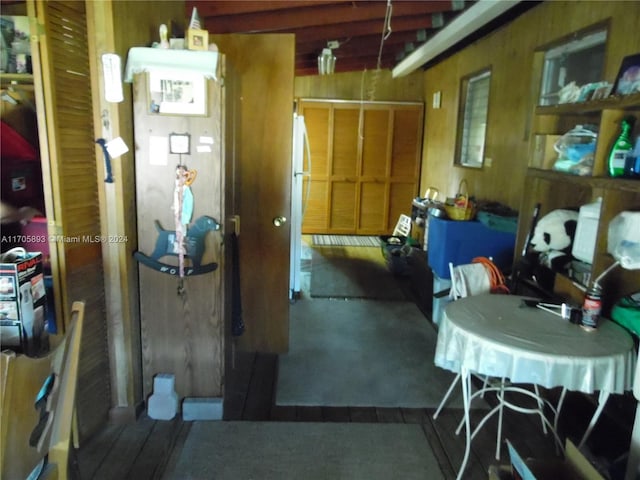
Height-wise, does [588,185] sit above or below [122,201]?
above

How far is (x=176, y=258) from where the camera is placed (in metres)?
2.13

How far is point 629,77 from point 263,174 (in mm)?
1853

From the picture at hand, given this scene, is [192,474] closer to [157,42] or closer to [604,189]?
[157,42]

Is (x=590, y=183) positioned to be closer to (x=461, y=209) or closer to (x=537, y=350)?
(x=537, y=350)

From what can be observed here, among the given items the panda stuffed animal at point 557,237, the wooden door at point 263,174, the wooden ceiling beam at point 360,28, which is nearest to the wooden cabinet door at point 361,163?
the wooden ceiling beam at point 360,28

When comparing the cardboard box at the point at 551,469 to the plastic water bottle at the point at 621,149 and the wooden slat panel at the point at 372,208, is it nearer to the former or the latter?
the plastic water bottle at the point at 621,149

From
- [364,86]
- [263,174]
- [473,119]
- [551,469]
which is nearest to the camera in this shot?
[551,469]

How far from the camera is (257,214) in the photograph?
2.85 m

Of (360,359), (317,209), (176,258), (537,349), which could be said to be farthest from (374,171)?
(537,349)

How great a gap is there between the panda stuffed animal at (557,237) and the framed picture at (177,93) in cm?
187

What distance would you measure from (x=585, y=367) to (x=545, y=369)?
14cm

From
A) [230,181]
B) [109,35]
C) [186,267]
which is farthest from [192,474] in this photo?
[109,35]

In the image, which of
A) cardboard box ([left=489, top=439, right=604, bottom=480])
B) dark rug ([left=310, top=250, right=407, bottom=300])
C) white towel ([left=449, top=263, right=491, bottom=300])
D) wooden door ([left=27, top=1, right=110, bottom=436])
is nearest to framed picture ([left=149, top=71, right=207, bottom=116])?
wooden door ([left=27, top=1, right=110, bottom=436])

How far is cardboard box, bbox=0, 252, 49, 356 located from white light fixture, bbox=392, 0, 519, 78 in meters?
3.25
